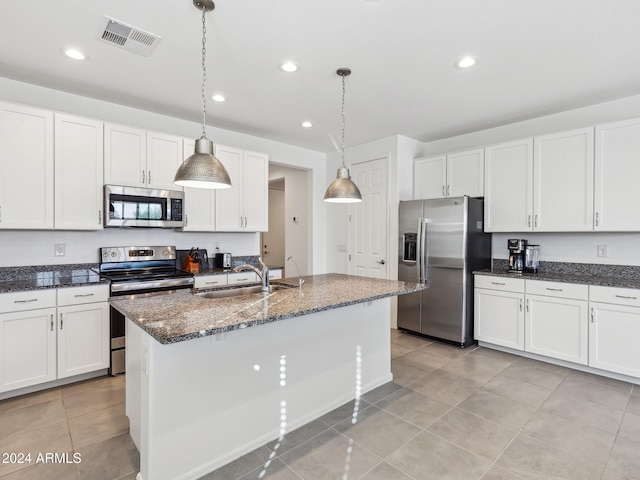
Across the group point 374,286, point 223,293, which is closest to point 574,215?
point 374,286

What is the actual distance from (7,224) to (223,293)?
192 cm

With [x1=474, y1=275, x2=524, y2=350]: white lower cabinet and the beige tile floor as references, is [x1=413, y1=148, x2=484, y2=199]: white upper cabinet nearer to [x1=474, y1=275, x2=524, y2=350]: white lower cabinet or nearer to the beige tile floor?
[x1=474, y1=275, x2=524, y2=350]: white lower cabinet

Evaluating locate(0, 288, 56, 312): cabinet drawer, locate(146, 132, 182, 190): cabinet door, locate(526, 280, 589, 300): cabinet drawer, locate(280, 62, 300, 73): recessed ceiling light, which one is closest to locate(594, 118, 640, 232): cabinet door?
locate(526, 280, 589, 300): cabinet drawer

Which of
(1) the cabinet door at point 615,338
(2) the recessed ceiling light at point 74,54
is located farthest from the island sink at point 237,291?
(1) the cabinet door at point 615,338

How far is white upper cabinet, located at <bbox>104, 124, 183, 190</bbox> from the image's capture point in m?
3.29

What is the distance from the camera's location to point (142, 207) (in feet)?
11.4

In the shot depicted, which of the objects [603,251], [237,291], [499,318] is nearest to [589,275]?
[603,251]

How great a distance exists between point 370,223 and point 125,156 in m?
3.14

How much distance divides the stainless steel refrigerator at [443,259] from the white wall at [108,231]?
2.07 m

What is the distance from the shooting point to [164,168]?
11.9 feet

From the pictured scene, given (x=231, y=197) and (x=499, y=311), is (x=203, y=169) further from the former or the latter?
(x=499, y=311)

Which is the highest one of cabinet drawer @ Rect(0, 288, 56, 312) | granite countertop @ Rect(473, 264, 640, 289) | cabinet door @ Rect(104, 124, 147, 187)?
cabinet door @ Rect(104, 124, 147, 187)

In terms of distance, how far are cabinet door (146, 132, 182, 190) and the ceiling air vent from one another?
3.79 feet

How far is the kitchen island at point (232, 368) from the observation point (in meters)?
1.70
